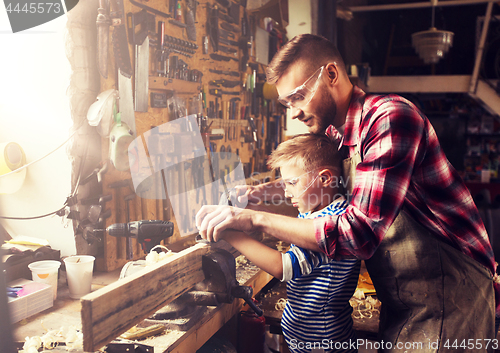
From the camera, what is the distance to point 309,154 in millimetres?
1385

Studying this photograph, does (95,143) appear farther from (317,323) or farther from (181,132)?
(317,323)

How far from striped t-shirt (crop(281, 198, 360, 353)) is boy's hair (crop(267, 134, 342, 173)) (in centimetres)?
15

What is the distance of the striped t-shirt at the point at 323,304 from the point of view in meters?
1.35

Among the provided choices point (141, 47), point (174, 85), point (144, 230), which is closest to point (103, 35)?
point (141, 47)

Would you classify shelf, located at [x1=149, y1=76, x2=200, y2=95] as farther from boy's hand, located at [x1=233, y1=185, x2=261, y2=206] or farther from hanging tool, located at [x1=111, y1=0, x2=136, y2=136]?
boy's hand, located at [x1=233, y1=185, x2=261, y2=206]

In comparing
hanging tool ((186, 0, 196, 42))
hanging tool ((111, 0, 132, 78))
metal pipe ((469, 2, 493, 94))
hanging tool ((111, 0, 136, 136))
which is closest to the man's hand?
hanging tool ((111, 0, 136, 136))

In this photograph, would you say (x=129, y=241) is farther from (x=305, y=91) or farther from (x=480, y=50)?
(x=480, y=50)

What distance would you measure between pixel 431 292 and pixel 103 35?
5.62 ft

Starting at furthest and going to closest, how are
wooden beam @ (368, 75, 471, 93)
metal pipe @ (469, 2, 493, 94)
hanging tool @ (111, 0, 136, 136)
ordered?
wooden beam @ (368, 75, 471, 93), metal pipe @ (469, 2, 493, 94), hanging tool @ (111, 0, 136, 136)

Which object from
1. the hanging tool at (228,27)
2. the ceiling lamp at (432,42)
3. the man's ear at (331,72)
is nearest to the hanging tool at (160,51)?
the hanging tool at (228,27)

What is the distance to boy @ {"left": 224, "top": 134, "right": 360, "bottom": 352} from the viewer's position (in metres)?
1.36

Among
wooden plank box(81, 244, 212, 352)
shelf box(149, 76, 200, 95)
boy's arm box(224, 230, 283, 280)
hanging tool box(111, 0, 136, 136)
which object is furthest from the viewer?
shelf box(149, 76, 200, 95)

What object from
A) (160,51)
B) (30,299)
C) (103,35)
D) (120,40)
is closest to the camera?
(30,299)

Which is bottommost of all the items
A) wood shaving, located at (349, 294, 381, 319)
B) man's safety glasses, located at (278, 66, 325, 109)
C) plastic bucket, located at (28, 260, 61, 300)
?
wood shaving, located at (349, 294, 381, 319)
